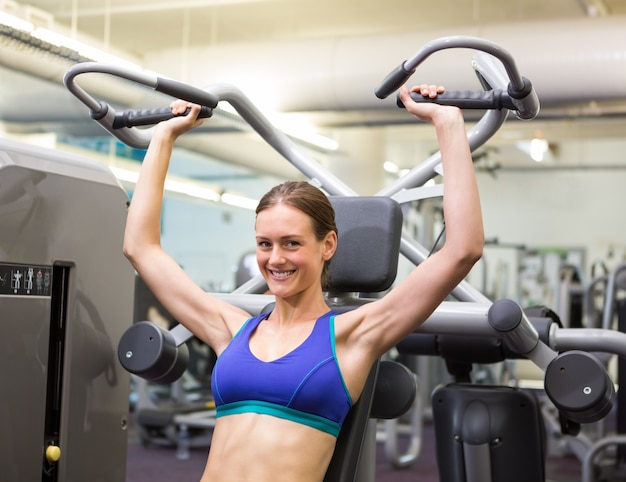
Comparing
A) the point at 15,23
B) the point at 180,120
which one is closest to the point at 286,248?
the point at 180,120

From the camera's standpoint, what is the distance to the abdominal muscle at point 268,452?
1.71 meters

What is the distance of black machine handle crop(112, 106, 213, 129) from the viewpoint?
194cm

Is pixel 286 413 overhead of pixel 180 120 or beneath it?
beneath

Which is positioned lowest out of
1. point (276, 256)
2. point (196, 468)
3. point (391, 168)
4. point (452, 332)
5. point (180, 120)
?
point (196, 468)

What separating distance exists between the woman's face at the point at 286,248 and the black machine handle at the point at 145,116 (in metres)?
0.31

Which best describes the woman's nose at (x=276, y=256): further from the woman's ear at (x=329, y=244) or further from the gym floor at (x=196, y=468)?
the gym floor at (x=196, y=468)

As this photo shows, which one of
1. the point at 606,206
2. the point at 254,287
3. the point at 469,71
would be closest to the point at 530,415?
the point at 254,287

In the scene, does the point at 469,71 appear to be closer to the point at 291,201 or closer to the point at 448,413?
A: the point at 448,413

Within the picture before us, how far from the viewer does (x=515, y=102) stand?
1.79 m

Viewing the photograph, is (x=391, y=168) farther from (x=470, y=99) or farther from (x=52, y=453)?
(x=470, y=99)

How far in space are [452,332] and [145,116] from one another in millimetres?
912

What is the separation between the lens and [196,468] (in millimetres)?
5328

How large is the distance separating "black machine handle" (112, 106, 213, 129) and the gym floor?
11.0 ft

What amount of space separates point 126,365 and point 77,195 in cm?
42
